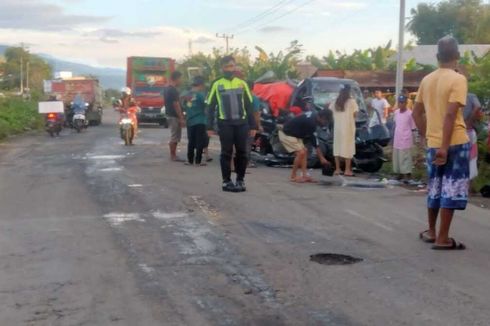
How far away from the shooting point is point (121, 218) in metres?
9.08

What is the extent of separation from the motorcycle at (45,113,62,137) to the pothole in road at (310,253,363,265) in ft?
79.0

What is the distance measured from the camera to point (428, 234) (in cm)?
777

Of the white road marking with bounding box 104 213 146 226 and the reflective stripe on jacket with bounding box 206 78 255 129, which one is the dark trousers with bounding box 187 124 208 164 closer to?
the reflective stripe on jacket with bounding box 206 78 255 129

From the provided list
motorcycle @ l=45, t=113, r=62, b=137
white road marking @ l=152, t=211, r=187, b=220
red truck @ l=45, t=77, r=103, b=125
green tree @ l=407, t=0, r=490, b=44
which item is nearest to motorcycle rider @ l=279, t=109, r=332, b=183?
white road marking @ l=152, t=211, r=187, b=220

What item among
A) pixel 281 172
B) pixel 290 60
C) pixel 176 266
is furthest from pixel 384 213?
pixel 290 60

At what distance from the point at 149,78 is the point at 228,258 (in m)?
33.2

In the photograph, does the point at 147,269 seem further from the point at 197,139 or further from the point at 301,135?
the point at 197,139

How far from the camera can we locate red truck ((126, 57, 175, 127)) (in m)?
38.8

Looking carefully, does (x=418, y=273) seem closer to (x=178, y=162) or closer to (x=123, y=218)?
(x=123, y=218)

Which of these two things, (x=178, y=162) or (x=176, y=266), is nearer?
(x=176, y=266)

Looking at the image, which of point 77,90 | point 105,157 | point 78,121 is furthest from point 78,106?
point 105,157

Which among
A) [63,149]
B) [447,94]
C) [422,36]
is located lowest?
[63,149]

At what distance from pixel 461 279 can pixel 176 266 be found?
2.36 metres

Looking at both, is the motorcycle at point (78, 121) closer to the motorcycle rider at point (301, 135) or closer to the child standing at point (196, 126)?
the child standing at point (196, 126)
